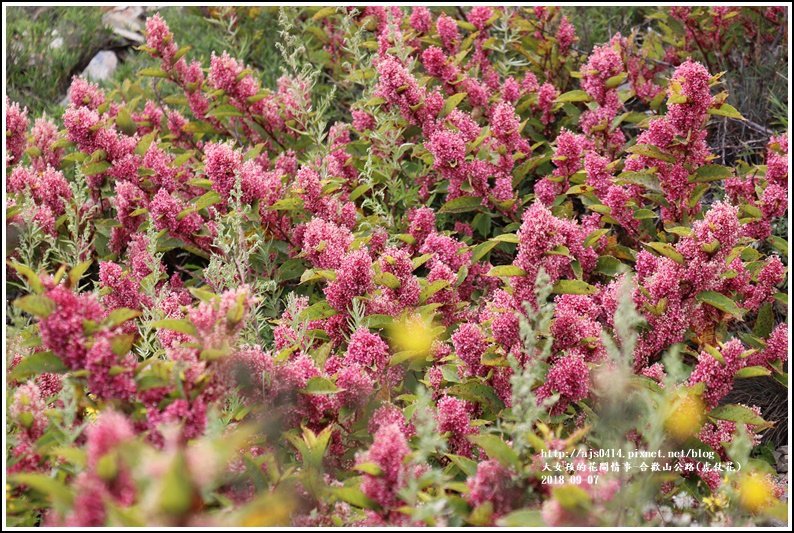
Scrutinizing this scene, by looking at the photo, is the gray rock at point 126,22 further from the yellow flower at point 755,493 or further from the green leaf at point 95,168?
the yellow flower at point 755,493

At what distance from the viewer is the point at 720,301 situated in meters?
2.62

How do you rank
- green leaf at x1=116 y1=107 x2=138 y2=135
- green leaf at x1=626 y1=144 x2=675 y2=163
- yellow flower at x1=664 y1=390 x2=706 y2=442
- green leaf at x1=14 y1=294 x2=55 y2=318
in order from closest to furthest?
green leaf at x1=14 y1=294 x2=55 y2=318
yellow flower at x1=664 y1=390 x2=706 y2=442
green leaf at x1=626 y1=144 x2=675 y2=163
green leaf at x1=116 y1=107 x2=138 y2=135

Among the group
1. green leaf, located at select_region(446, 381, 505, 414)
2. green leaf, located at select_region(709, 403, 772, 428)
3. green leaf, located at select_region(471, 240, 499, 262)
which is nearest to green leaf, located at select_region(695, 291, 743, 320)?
green leaf, located at select_region(709, 403, 772, 428)

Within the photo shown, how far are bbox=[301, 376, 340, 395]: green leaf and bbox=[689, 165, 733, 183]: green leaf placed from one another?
1605mm

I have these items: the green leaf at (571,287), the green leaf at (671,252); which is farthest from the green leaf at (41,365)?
the green leaf at (671,252)

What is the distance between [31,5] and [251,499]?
5.73 metres

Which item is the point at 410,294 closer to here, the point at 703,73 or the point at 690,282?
the point at 690,282

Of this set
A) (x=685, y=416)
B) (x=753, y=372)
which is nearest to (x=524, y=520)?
(x=685, y=416)

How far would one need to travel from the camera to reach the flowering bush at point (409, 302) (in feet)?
6.29

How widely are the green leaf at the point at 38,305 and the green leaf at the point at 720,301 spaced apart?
185 centimetres

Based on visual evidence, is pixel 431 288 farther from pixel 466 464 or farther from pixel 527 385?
pixel 527 385

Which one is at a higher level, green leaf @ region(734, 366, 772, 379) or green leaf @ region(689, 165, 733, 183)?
green leaf @ region(689, 165, 733, 183)

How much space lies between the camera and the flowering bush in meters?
1.92

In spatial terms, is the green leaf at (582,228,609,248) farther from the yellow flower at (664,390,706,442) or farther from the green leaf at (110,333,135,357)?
the green leaf at (110,333,135,357)
